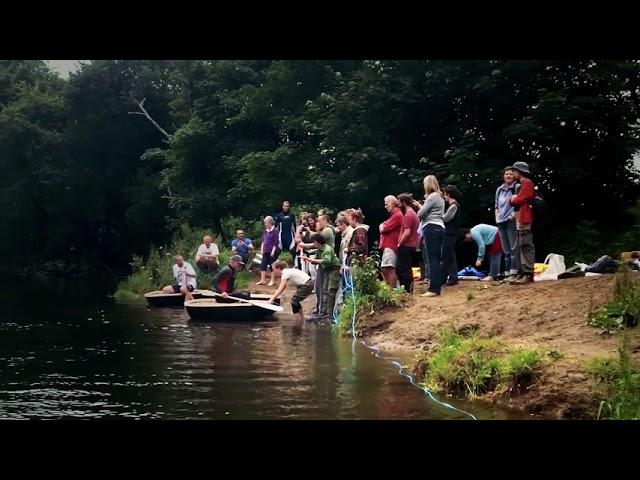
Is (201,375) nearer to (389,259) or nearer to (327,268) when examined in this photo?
(389,259)

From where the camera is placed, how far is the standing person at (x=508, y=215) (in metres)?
12.0

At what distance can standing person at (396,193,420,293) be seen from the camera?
42.8 ft

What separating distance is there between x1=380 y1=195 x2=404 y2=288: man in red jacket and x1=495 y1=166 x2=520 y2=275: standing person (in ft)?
5.19

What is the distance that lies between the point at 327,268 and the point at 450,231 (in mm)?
2386

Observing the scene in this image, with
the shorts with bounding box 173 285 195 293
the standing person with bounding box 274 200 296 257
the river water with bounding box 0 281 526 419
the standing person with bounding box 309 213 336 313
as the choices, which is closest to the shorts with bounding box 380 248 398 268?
the standing person with bounding box 309 213 336 313

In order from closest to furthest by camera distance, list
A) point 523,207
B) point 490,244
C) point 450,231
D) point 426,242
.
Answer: point 523,207
point 426,242
point 450,231
point 490,244

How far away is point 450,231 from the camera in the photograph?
12.8 metres

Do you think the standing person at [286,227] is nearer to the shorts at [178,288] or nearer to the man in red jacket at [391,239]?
the shorts at [178,288]

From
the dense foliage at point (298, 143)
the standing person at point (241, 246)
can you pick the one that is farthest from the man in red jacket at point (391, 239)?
the standing person at point (241, 246)

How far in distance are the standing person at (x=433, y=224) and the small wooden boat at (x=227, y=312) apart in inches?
146

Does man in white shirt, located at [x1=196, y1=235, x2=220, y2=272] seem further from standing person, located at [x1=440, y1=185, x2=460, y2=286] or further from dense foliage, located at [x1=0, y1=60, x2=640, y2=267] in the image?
standing person, located at [x1=440, y1=185, x2=460, y2=286]

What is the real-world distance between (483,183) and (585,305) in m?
9.43

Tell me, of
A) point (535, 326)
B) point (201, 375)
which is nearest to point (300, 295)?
point (201, 375)
